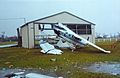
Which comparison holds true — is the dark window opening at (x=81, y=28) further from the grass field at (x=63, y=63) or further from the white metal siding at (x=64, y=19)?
the grass field at (x=63, y=63)

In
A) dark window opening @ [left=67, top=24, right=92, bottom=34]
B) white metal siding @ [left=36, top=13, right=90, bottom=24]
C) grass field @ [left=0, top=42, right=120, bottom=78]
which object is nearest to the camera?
grass field @ [left=0, top=42, right=120, bottom=78]

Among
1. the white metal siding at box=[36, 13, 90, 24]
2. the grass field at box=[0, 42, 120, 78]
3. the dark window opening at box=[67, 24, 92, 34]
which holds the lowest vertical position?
the grass field at box=[0, 42, 120, 78]

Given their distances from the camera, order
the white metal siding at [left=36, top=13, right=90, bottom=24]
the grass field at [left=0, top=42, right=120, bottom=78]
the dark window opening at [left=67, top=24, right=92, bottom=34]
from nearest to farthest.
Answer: the grass field at [left=0, top=42, right=120, bottom=78], the white metal siding at [left=36, top=13, right=90, bottom=24], the dark window opening at [left=67, top=24, right=92, bottom=34]

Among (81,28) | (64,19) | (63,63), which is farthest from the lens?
(81,28)

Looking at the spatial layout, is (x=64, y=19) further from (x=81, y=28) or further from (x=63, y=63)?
(x=63, y=63)

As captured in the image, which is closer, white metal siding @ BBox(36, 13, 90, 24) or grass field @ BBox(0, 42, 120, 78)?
grass field @ BBox(0, 42, 120, 78)

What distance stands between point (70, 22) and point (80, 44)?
26.6ft

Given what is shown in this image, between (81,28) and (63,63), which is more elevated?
Answer: (81,28)

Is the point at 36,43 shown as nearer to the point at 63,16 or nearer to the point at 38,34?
the point at 38,34

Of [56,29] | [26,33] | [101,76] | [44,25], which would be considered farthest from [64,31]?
[101,76]

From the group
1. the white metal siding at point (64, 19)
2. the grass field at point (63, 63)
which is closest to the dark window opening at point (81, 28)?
the white metal siding at point (64, 19)

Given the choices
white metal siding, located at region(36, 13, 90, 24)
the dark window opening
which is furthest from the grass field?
the dark window opening

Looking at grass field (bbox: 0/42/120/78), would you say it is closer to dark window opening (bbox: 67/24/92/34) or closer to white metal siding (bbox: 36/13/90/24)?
white metal siding (bbox: 36/13/90/24)

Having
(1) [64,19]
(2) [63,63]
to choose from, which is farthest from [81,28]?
(2) [63,63]
